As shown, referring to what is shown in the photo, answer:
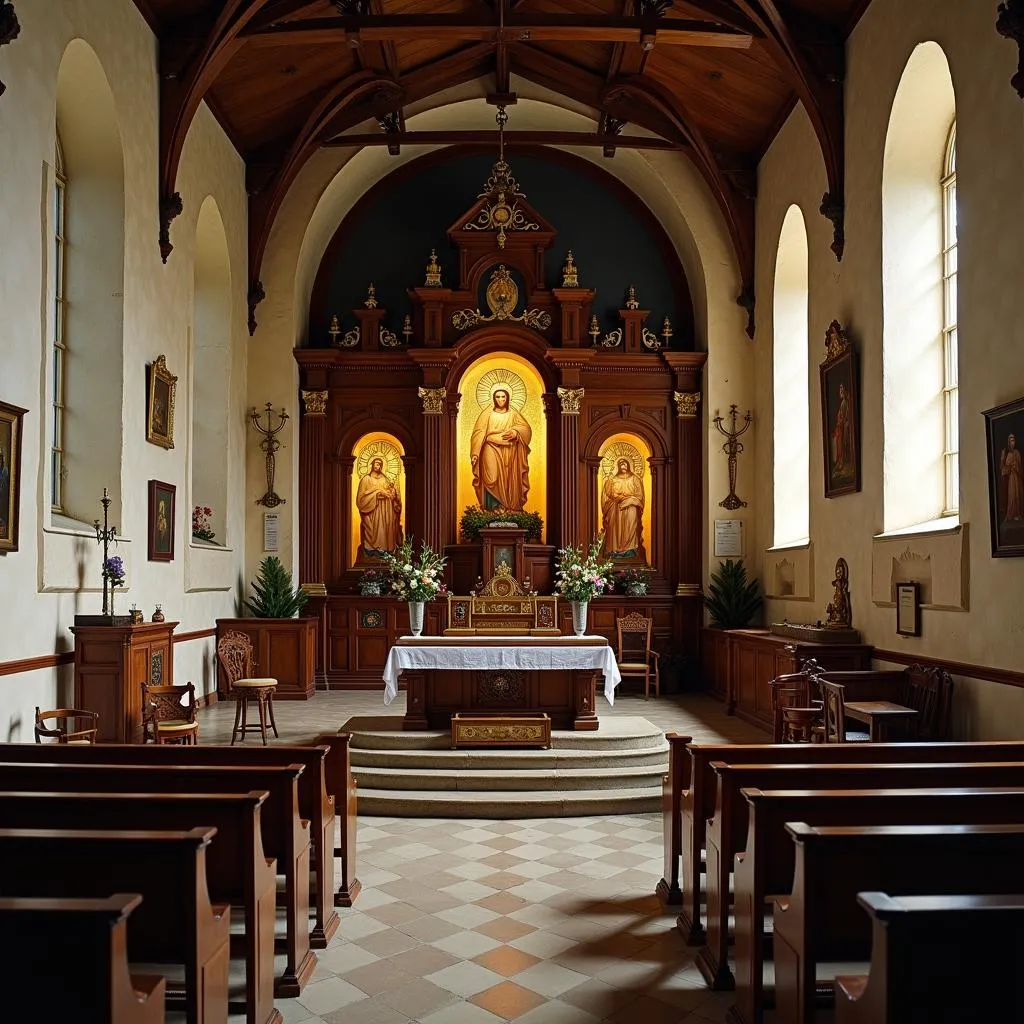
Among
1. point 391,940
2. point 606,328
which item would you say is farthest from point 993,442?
point 606,328

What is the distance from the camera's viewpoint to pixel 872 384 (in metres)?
9.71

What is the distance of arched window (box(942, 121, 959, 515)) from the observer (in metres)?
9.10

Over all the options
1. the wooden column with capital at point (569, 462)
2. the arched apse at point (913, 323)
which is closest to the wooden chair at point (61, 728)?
the arched apse at point (913, 323)

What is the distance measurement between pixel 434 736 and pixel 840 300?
5999 mm

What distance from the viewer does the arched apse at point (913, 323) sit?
929 cm

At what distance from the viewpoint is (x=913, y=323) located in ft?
30.7

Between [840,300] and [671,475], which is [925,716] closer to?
[840,300]

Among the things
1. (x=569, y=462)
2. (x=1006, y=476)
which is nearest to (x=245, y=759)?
(x=1006, y=476)

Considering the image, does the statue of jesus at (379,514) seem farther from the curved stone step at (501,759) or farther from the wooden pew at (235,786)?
the wooden pew at (235,786)

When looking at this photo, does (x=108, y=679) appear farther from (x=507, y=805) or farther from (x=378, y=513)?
(x=378, y=513)

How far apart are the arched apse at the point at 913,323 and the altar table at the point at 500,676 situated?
3.08 meters

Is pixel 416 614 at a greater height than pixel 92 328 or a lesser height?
lesser

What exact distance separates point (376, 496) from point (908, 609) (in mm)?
8142

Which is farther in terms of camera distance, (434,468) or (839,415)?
(434,468)
